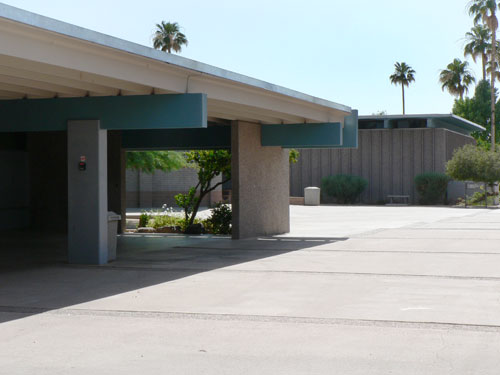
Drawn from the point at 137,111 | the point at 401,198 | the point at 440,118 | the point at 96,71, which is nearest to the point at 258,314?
the point at 96,71

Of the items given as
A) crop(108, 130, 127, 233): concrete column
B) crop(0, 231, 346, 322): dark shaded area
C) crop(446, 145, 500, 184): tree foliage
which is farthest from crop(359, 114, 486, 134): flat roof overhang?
crop(0, 231, 346, 322): dark shaded area

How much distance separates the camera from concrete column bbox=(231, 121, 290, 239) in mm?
21594

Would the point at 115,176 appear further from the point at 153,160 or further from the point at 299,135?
the point at 153,160

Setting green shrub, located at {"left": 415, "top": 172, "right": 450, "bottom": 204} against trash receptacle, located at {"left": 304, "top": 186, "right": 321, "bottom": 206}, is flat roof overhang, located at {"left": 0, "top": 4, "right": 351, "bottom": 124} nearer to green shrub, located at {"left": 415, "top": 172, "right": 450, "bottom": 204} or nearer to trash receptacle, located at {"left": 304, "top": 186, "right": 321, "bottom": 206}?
trash receptacle, located at {"left": 304, "top": 186, "right": 321, "bottom": 206}

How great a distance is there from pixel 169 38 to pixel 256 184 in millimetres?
48176

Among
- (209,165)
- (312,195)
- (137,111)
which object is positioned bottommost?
(312,195)

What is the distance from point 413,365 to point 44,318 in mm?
4624

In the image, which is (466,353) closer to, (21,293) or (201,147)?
(21,293)

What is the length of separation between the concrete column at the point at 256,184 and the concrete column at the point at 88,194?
21.9ft

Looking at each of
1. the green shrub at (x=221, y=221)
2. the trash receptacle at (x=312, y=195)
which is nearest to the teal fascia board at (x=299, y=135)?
the green shrub at (x=221, y=221)

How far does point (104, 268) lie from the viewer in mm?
14719

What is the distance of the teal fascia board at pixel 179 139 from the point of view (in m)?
23.7

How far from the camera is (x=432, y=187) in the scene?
50.5 metres

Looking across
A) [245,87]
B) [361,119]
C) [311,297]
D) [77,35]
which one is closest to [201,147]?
[245,87]
